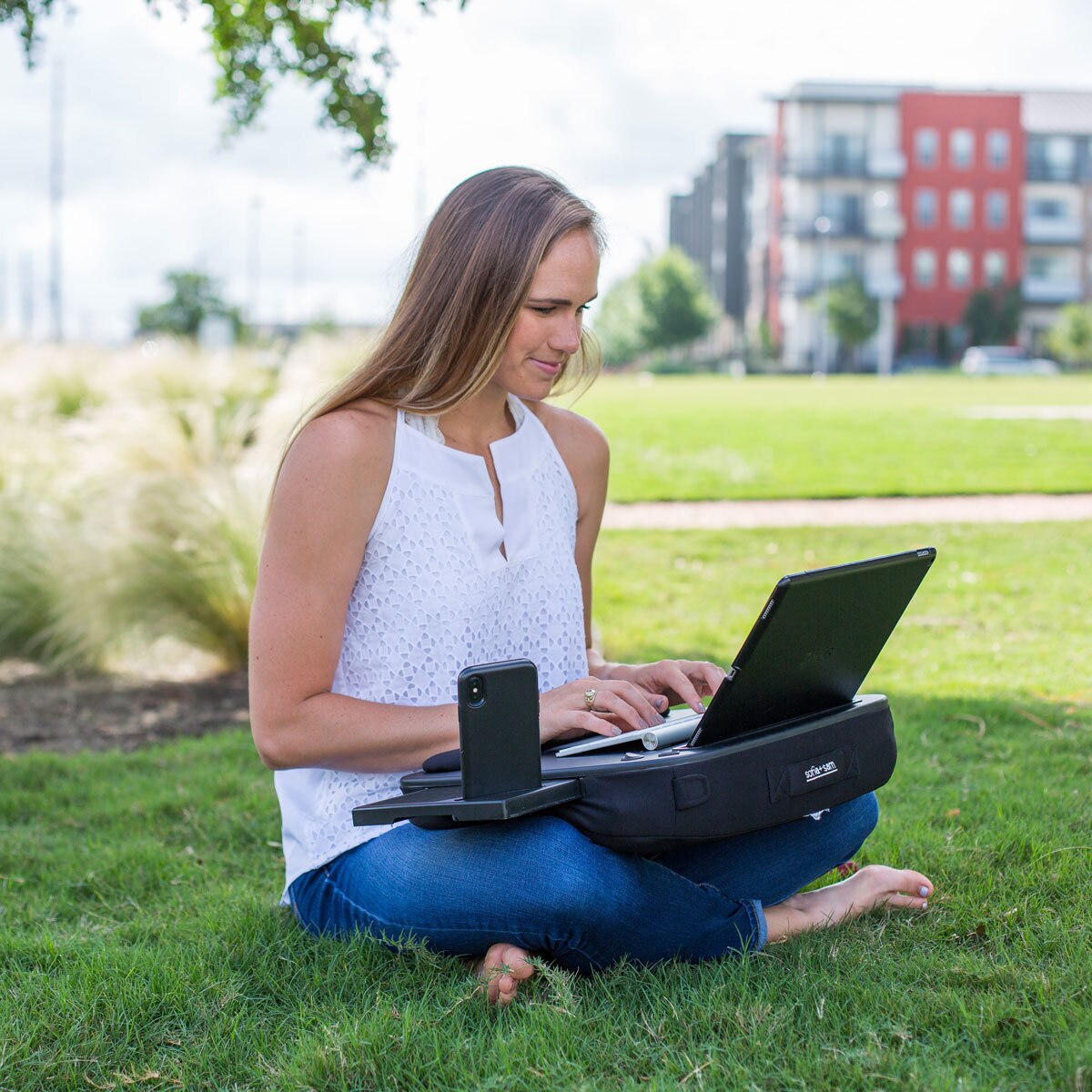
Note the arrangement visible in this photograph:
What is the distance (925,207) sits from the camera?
194ft

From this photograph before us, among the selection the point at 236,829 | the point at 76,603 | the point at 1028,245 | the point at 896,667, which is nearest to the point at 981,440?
the point at 896,667

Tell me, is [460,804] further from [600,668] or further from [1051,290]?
[1051,290]

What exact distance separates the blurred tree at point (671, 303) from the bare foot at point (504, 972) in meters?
59.0

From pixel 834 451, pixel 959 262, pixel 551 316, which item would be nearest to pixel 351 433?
pixel 551 316

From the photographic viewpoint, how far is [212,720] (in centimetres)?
511

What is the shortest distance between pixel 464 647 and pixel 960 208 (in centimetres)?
6176

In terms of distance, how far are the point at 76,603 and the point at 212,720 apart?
1107 mm

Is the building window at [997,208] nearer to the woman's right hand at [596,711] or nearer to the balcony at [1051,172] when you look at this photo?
the balcony at [1051,172]

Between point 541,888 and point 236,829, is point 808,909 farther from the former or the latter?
point 236,829

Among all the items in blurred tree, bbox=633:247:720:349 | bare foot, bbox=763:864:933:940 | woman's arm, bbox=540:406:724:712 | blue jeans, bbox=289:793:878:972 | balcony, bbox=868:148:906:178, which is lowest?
bare foot, bbox=763:864:933:940

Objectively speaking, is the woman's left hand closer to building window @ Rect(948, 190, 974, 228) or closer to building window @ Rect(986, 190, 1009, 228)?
building window @ Rect(948, 190, 974, 228)

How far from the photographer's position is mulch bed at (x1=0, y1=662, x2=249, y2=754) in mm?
4906

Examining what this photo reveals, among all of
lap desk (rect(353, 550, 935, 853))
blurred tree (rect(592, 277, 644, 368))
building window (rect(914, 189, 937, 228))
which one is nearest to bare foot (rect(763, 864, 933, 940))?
lap desk (rect(353, 550, 935, 853))

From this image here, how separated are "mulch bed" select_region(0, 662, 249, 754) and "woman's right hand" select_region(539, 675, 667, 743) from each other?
3.03m
